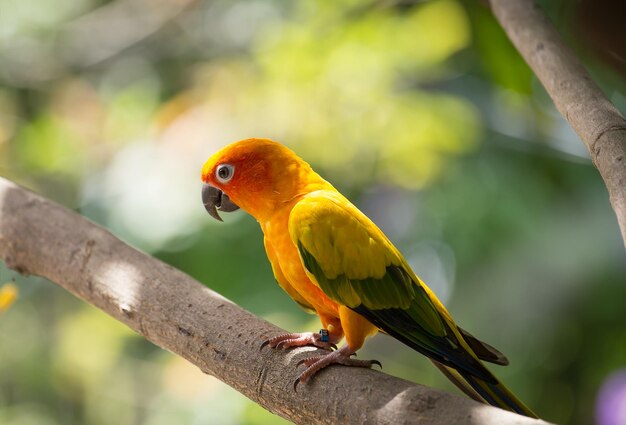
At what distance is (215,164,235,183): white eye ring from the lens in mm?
1480

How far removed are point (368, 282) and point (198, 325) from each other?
33 centimetres

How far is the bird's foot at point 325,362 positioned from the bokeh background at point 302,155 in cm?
144

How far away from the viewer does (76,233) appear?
1.75 metres

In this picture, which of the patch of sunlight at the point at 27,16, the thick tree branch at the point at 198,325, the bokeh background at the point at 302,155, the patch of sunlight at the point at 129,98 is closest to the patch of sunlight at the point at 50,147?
the bokeh background at the point at 302,155

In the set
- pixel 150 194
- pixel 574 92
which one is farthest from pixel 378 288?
pixel 150 194

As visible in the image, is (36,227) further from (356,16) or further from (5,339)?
(5,339)

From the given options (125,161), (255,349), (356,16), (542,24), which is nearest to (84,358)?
(125,161)

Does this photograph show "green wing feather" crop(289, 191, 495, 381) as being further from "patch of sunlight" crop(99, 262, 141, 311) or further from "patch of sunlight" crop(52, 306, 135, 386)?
"patch of sunlight" crop(52, 306, 135, 386)

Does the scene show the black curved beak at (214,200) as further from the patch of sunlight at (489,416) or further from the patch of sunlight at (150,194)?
the patch of sunlight at (150,194)

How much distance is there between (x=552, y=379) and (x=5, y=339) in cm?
238

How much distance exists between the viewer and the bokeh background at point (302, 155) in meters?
2.80

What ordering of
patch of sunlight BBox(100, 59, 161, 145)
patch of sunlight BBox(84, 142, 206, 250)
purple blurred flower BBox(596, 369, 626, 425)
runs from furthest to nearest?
patch of sunlight BBox(100, 59, 161, 145) < patch of sunlight BBox(84, 142, 206, 250) < purple blurred flower BBox(596, 369, 626, 425)

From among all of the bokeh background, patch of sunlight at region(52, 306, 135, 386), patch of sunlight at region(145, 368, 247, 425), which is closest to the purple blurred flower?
the bokeh background

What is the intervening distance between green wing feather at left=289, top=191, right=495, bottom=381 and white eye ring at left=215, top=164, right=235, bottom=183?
180 millimetres
